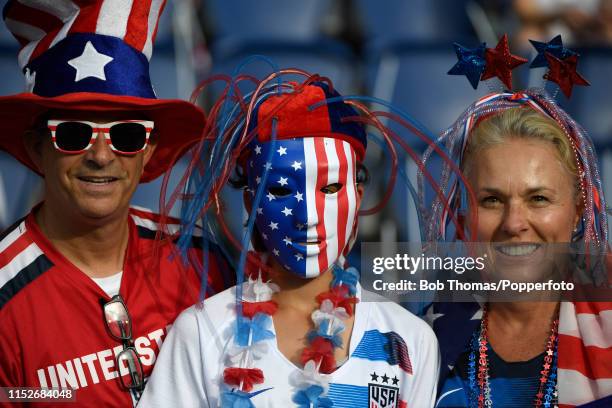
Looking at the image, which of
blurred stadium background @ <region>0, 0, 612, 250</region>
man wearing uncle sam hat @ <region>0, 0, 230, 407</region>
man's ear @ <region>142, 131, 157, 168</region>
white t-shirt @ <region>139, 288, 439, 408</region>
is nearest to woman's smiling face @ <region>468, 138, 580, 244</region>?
white t-shirt @ <region>139, 288, 439, 408</region>

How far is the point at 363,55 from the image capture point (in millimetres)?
4758

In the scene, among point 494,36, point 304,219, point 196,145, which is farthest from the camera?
point 494,36

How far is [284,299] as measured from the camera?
255cm

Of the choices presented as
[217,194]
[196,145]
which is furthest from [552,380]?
[196,145]

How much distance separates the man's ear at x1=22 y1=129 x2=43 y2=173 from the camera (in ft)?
8.92

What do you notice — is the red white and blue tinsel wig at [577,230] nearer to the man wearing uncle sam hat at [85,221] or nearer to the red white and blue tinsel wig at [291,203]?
the red white and blue tinsel wig at [291,203]

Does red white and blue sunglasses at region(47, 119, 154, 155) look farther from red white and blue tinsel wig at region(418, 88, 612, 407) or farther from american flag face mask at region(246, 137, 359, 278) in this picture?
red white and blue tinsel wig at region(418, 88, 612, 407)

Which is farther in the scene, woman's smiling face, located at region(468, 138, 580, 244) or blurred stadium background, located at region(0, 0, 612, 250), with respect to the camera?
blurred stadium background, located at region(0, 0, 612, 250)

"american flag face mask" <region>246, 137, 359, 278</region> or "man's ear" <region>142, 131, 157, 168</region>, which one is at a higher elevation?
"man's ear" <region>142, 131, 157, 168</region>

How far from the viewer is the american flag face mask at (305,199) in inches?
95.0

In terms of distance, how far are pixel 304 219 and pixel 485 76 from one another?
2.72 feet

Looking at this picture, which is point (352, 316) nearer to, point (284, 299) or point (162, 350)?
point (284, 299)

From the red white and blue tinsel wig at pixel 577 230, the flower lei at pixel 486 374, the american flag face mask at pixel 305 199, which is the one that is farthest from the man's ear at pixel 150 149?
the flower lei at pixel 486 374

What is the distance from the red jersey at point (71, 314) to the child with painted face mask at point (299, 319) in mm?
212
